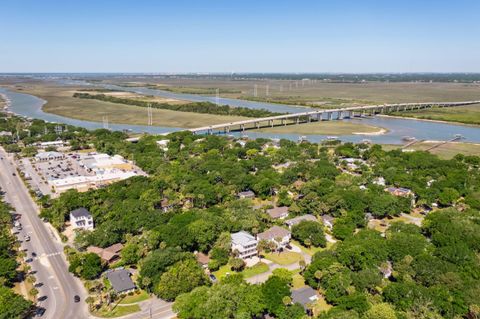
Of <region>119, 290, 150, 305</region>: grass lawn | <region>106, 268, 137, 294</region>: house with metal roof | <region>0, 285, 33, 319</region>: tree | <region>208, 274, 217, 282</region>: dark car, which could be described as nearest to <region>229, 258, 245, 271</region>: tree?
<region>208, 274, 217, 282</region>: dark car

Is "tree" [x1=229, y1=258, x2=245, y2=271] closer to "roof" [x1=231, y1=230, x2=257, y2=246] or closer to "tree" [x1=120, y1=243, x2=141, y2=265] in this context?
"roof" [x1=231, y1=230, x2=257, y2=246]

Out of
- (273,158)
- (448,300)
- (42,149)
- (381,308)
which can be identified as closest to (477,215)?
(448,300)

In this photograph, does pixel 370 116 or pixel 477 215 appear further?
pixel 370 116

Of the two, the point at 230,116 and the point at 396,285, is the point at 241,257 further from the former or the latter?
the point at 230,116

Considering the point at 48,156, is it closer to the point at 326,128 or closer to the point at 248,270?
the point at 248,270

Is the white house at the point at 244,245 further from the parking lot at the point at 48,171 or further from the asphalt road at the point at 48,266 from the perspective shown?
the parking lot at the point at 48,171

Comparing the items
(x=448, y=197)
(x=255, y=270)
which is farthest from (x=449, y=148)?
(x=255, y=270)

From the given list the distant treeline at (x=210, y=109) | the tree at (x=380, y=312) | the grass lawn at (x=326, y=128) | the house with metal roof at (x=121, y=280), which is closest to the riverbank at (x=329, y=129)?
the grass lawn at (x=326, y=128)
